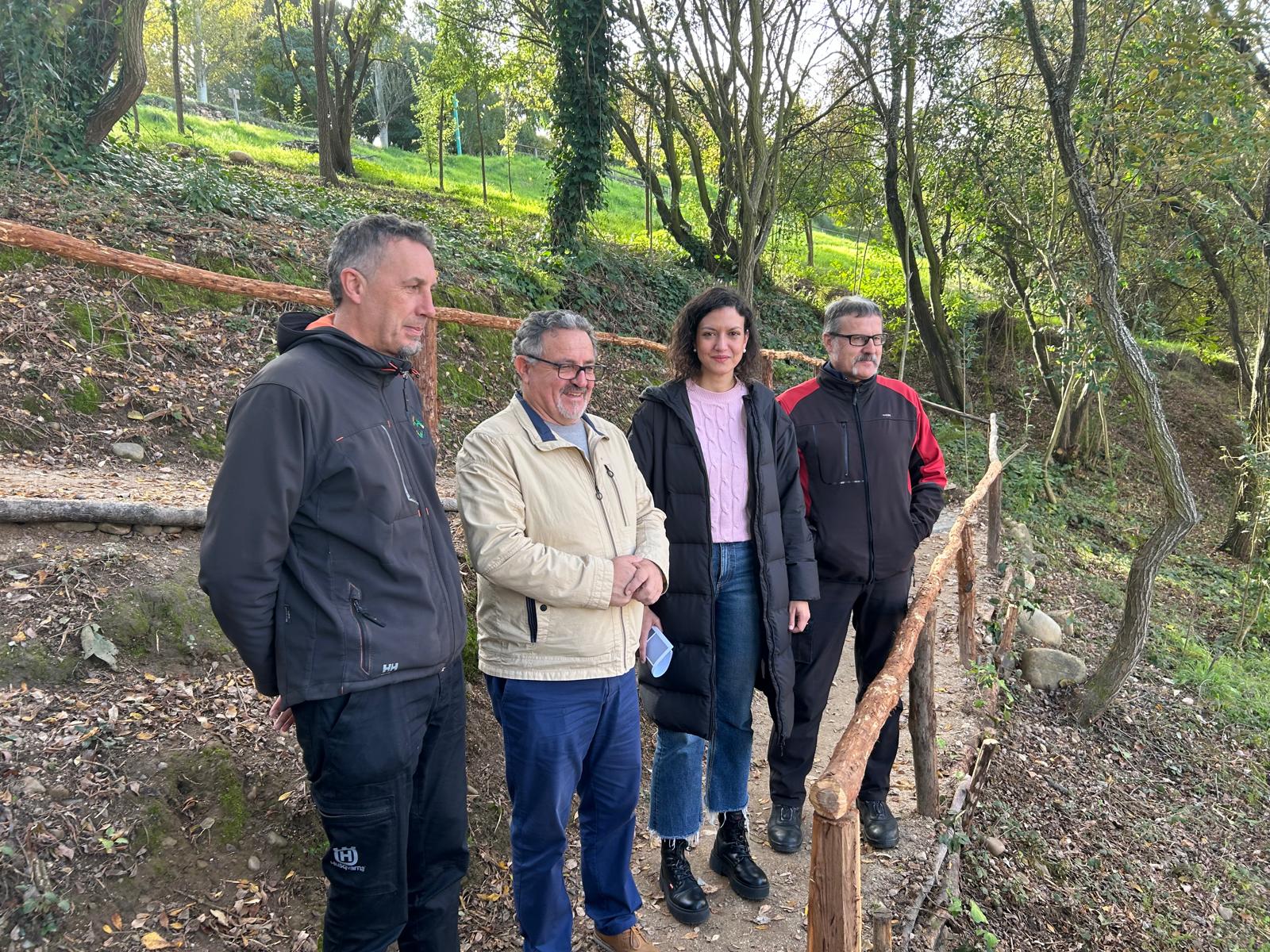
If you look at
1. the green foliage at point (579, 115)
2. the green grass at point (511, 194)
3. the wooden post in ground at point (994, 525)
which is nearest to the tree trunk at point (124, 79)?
the green foliage at point (579, 115)

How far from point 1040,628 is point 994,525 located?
120 cm

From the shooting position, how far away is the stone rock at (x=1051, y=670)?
6676 mm

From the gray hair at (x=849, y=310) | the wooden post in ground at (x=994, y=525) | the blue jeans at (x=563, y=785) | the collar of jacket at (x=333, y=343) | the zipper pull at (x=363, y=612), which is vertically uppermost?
the gray hair at (x=849, y=310)

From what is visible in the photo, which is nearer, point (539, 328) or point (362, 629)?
point (362, 629)

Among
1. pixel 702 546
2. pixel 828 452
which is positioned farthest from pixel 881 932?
pixel 828 452

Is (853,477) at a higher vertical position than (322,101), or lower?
lower

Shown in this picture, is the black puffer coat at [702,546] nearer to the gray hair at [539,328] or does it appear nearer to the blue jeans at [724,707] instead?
the blue jeans at [724,707]

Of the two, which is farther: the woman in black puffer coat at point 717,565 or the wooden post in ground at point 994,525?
the wooden post in ground at point 994,525

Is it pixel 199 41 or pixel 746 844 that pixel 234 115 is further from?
pixel 746 844

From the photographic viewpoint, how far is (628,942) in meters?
2.55

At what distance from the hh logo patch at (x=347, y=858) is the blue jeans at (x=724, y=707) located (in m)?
1.20

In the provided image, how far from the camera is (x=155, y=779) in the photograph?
2.62m

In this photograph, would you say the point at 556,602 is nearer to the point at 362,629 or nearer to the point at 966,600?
the point at 362,629

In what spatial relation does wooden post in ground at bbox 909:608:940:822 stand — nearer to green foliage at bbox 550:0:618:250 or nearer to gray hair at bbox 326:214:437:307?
gray hair at bbox 326:214:437:307
